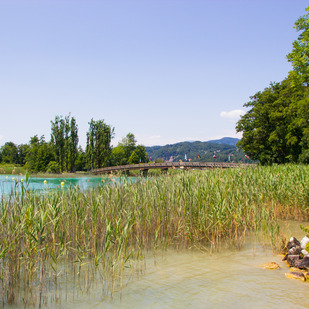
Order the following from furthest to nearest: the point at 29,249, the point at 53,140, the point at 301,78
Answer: the point at 53,140 → the point at 301,78 → the point at 29,249

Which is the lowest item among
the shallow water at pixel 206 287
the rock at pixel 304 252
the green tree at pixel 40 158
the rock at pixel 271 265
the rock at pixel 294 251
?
the shallow water at pixel 206 287

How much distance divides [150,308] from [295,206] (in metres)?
5.84

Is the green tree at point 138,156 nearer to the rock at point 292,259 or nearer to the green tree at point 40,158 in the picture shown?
the green tree at point 40,158

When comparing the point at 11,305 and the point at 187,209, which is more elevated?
the point at 187,209

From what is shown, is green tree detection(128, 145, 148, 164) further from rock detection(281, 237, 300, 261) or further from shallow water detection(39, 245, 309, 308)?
shallow water detection(39, 245, 309, 308)

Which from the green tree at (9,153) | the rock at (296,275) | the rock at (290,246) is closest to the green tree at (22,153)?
the green tree at (9,153)

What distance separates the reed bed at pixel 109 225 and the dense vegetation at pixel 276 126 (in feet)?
61.4

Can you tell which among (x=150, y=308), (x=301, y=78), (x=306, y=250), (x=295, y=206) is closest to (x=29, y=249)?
(x=150, y=308)

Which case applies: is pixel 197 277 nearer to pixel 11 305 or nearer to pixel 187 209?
pixel 187 209

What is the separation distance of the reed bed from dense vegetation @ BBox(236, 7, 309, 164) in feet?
61.4

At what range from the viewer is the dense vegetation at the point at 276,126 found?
2570cm

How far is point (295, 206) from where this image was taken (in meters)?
7.79

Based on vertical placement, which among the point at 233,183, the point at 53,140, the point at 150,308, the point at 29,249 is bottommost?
the point at 150,308

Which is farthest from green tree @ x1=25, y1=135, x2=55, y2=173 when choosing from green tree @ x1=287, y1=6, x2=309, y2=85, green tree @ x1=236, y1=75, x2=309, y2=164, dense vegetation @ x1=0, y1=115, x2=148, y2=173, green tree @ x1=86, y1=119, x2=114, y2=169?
green tree @ x1=287, y1=6, x2=309, y2=85
